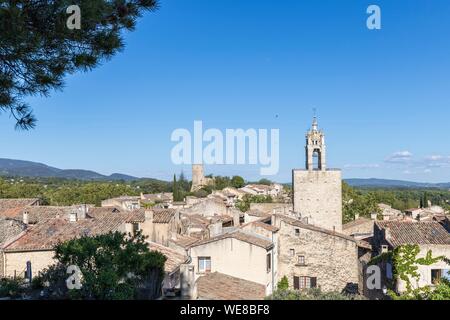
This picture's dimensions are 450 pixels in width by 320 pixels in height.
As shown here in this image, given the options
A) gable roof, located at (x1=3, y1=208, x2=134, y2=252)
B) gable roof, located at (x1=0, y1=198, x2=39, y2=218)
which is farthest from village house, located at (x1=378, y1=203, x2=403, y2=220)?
gable roof, located at (x1=0, y1=198, x2=39, y2=218)

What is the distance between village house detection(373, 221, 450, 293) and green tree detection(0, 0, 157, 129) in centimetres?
1575

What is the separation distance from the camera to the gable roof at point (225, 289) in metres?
13.8

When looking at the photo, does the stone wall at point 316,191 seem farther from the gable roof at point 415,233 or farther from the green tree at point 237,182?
the green tree at point 237,182

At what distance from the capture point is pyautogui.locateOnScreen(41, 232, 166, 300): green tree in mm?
8414

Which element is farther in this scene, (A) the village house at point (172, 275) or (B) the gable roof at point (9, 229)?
(B) the gable roof at point (9, 229)

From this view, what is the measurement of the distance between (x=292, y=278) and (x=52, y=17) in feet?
67.5

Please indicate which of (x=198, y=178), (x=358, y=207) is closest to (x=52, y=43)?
(x=358, y=207)

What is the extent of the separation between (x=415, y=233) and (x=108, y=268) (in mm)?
18564

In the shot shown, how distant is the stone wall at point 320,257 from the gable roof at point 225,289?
28.3ft

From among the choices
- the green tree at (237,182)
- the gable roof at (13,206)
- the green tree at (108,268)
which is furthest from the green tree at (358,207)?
the green tree at (237,182)

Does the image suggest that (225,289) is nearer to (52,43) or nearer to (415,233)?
(52,43)

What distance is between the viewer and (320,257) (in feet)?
82.7

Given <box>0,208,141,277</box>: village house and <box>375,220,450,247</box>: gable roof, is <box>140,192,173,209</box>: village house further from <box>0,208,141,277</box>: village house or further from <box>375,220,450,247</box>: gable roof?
<box>375,220,450,247</box>: gable roof
